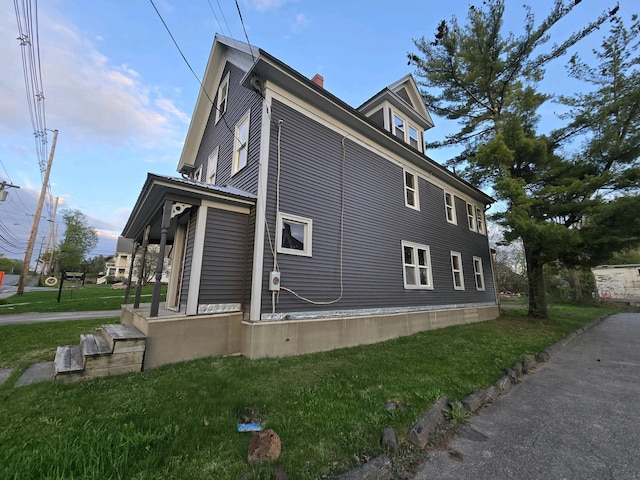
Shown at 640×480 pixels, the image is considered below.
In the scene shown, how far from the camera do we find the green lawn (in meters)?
2.18

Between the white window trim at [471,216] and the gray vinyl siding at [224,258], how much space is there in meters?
12.0

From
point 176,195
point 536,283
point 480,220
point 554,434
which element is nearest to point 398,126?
point 480,220

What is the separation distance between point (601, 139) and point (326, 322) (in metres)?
13.5

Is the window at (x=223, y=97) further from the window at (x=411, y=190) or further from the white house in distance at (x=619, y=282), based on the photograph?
the white house in distance at (x=619, y=282)

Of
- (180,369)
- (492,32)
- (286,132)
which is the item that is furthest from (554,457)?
(492,32)

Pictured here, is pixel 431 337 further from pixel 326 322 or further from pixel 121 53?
pixel 121 53

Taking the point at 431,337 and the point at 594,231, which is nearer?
the point at 431,337

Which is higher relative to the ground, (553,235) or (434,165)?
(434,165)

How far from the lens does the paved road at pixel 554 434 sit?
7.86ft

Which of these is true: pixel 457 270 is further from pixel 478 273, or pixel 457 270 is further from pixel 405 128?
pixel 405 128

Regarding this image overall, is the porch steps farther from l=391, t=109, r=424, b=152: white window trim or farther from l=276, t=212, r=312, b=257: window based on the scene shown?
l=391, t=109, r=424, b=152: white window trim

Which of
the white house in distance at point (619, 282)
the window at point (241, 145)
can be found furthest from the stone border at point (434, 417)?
the white house in distance at point (619, 282)

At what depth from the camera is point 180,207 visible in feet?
18.3

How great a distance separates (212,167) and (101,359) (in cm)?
719
